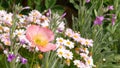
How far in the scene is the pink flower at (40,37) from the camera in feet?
6.60

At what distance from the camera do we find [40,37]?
2.08 m

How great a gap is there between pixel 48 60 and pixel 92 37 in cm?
113

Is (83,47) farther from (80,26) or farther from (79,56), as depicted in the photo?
(80,26)

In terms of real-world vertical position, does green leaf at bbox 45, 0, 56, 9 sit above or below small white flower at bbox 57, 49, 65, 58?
above

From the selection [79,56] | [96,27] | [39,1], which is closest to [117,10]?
[96,27]

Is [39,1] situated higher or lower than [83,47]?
higher

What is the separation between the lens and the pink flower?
2.01m

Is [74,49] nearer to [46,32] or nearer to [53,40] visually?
[53,40]

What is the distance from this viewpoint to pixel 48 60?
2855 millimetres

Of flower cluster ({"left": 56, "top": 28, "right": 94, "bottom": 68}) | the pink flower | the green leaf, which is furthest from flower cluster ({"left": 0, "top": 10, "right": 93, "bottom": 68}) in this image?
the green leaf

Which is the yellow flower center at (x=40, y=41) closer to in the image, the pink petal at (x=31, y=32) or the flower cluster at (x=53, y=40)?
the pink petal at (x=31, y=32)

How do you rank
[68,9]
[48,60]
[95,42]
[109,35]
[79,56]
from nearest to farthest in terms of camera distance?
[48,60] < [79,56] < [95,42] < [109,35] < [68,9]

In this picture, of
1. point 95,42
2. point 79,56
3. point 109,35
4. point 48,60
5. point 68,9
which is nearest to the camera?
point 48,60

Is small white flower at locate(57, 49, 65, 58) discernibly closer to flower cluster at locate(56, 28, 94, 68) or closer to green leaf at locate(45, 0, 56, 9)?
flower cluster at locate(56, 28, 94, 68)
